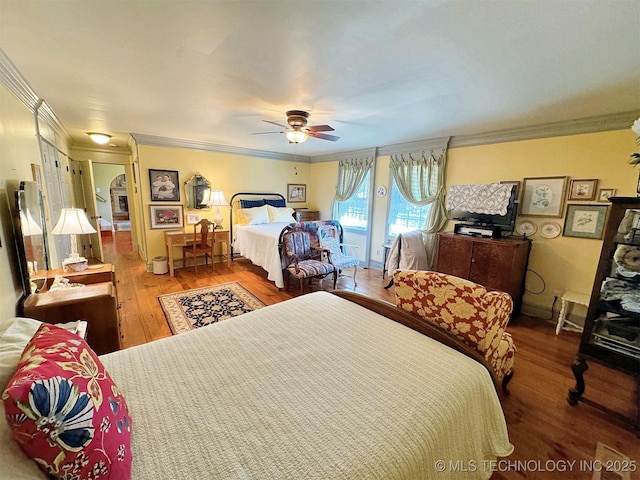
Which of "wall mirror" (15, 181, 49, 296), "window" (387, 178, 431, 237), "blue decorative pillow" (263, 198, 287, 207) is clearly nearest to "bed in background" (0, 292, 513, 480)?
"wall mirror" (15, 181, 49, 296)

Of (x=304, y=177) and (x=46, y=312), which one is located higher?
(x=304, y=177)

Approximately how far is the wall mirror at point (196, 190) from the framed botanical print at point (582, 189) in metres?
5.56

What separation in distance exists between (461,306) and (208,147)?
5078 mm

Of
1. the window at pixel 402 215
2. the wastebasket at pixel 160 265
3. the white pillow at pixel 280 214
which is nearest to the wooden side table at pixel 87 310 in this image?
the wastebasket at pixel 160 265

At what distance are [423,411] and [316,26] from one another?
6.31 ft

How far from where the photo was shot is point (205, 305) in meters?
3.38

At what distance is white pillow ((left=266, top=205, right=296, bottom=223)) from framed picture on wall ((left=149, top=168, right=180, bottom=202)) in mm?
1763

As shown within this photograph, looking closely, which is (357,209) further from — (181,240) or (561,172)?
(181,240)

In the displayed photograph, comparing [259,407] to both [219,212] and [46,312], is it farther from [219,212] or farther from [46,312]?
[219,212]

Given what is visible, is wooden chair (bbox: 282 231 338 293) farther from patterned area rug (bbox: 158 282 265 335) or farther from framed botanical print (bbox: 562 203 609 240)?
framed botanical print (bbox: 562 203 609 240)

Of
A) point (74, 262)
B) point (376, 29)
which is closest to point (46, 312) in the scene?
point (74, 262)

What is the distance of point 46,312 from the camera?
69.3 inches

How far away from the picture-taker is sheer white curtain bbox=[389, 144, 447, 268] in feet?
13.4

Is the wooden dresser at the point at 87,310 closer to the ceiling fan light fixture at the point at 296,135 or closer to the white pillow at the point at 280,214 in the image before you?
the ceiling fan light fixture at the point at 296,135
